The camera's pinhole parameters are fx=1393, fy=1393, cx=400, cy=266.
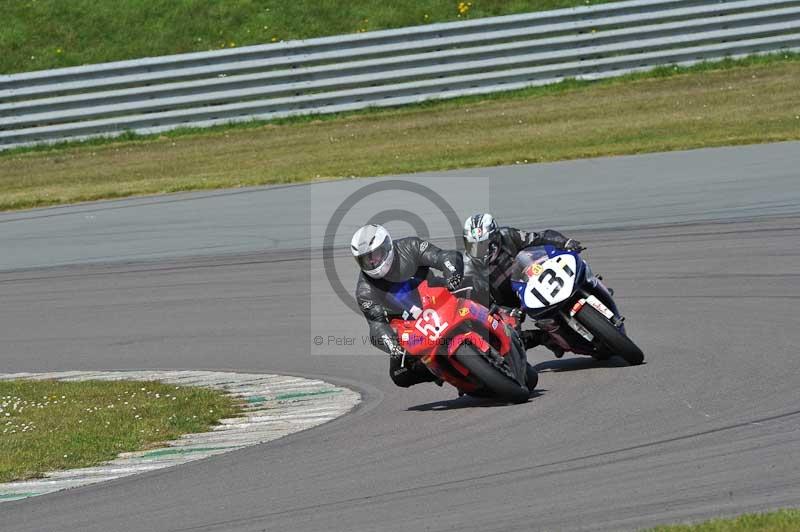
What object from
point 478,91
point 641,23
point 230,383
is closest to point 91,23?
point 478,91

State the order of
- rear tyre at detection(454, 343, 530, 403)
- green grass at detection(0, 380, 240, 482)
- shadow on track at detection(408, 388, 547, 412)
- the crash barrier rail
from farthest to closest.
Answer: the crash barrier rail
shadow on track at detection(408, 388, 547, 412)
green grass at detection(0, 380, 240, 482)
rear tyre at detection(454, 343, 530, 403)

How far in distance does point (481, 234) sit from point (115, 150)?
643 inches

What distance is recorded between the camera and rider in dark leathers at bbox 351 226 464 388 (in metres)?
9.16

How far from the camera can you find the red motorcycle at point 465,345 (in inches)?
349

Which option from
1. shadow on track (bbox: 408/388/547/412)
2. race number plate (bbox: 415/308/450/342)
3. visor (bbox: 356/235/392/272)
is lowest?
shadow on track (bbox: 408/388/547/412)

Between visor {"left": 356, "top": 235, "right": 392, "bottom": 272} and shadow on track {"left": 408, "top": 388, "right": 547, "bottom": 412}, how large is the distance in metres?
1.02

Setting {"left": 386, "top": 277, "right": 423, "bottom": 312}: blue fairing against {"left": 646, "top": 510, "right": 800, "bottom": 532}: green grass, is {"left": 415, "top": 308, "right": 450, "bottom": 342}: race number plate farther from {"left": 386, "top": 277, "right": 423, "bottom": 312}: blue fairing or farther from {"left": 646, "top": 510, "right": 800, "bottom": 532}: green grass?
{"left": 646, "top": 510, "right": 800, "bottom": 532}: green grass

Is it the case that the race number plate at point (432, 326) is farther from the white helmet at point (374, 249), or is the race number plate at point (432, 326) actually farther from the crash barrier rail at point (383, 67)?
the crash barrier rail at point (383, 67)

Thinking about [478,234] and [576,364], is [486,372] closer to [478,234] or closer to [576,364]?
[478,234]

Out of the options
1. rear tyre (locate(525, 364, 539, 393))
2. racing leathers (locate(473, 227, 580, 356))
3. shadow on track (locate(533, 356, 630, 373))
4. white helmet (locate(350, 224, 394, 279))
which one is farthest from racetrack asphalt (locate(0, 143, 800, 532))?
white helmet (locate(350, 224, 394, 279))

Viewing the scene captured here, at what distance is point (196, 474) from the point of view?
26.3ft

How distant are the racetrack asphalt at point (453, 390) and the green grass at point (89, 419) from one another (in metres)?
0.87

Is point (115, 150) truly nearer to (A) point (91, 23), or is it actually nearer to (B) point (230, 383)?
(A) point (91, 23)

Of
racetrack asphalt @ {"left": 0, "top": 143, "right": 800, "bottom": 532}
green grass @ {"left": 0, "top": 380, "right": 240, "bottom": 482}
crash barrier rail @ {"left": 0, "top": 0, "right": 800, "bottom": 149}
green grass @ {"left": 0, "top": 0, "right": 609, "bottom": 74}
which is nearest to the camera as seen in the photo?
racetrack asphalt @ {"left": 0, "top": 143, "right": 800, "bottom": 532}
